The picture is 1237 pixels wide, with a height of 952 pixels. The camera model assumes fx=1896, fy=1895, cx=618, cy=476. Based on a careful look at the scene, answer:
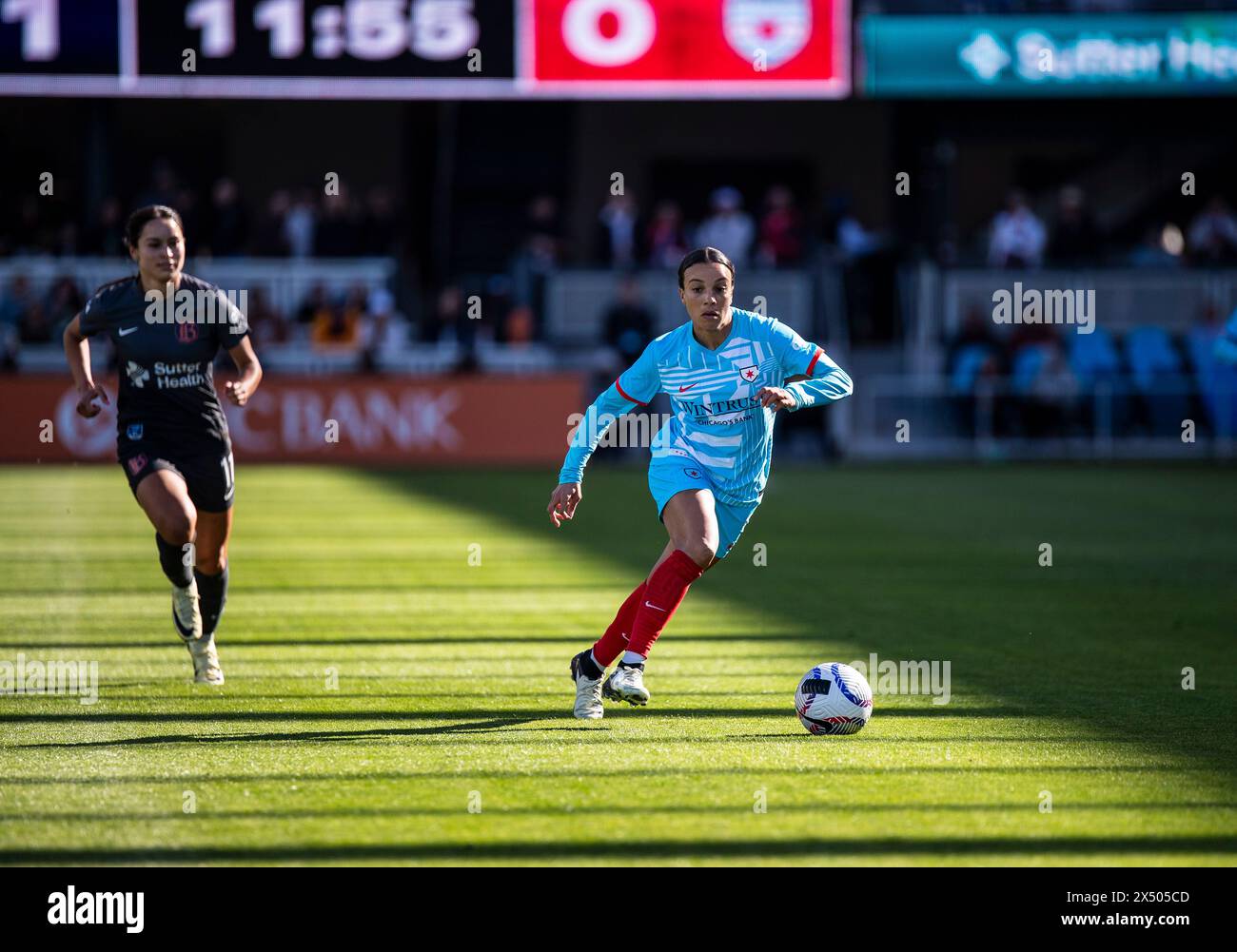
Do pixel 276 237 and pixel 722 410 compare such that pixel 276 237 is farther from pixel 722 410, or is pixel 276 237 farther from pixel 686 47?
pixel 722 410

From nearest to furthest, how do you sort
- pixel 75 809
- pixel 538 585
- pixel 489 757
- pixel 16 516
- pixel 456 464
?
pixel 75 809 < pixel 489 757 < pixel 538 585 < pixel 16 516 < pixel 456 464

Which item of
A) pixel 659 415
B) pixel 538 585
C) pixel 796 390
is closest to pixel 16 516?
pixel 538 585

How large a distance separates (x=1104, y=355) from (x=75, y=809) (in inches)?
965

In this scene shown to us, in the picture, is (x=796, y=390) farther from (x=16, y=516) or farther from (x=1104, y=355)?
(x=1104, y=355)

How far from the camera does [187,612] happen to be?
29.4ft

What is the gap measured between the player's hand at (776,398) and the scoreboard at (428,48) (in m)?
20.9

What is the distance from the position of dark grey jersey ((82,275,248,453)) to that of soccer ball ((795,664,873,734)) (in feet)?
10.3

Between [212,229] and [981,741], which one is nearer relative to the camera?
[981,741]

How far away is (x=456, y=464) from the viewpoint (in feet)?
88.7

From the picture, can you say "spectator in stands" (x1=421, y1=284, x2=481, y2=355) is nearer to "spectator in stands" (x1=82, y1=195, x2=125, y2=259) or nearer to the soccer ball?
"spectator in stands" (x1=82, y1=195, x2=125, y2=259)

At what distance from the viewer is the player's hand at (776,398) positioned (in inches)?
299

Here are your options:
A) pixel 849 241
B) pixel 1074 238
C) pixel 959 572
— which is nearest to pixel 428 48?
pixel 849 241

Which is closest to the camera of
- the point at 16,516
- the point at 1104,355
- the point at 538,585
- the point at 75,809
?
the point at 75,809
